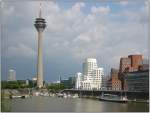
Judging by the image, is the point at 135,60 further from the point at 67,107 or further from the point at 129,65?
the point at 67,107

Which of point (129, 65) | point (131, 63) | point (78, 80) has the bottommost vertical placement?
point (78, 80)

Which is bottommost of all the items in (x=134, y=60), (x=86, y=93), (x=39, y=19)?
(x=86, y=93)

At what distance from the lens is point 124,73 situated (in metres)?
22.5

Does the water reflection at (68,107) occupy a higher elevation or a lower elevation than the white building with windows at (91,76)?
lower

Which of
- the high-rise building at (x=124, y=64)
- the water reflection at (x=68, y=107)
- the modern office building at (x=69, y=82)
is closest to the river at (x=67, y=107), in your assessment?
the water reflection at (x=68, y=107)

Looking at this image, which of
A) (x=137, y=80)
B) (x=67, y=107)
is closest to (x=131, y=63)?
(x=137, y=80)

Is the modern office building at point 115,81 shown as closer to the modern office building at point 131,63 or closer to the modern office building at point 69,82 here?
the modern office building at point 131,63

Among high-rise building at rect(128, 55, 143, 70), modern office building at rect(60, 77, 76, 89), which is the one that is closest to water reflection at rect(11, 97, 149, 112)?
high-rise building at rect(128, 55, 143, 70)

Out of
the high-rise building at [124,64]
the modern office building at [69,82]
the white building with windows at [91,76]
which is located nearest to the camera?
the high-rise building at [124,64]

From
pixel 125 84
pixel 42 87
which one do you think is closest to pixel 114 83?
pixel 125 84

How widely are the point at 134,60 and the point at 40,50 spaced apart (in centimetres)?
790

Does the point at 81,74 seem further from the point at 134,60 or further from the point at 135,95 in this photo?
the point at 135,95

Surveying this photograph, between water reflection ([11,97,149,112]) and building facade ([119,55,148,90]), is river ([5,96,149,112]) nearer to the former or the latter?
water reflection ([11,97,149,112])

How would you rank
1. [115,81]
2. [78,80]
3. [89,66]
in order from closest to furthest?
[115,81] < [89,66] < [78,80]
